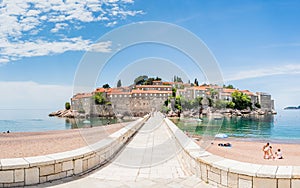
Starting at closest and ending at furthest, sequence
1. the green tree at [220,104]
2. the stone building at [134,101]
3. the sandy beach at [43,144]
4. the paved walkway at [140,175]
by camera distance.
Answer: the paved walkway at [140,175] < the sandy beach at [43,144] < the stone building at [134,101] < the green tree at [220,104]

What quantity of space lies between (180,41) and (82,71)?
16.0ft

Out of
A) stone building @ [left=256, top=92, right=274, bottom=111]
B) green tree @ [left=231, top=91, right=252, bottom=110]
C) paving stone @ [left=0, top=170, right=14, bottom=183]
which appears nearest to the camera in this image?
paving stone @ [left=0, top=170, right=14, bottom=183]

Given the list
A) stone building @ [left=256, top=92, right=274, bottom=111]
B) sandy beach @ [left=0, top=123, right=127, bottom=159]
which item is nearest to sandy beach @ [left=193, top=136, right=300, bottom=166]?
sandy beach @ [left=0, top=123, right=127, bottom=159]

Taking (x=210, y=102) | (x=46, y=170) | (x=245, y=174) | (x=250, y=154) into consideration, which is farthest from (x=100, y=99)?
(x=245, y=174)

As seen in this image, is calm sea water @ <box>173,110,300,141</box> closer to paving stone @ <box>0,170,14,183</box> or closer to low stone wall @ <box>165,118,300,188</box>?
low stone wall @ <box>165,118,300,188</box>

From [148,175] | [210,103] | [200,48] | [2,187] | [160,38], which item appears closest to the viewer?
[2,187]

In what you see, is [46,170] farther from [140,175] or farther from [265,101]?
[265,101]

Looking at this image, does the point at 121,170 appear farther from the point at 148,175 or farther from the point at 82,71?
the point at 82,71

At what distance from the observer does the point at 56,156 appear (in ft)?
14.6

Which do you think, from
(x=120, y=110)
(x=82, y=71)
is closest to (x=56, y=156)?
(x=82, y=71)

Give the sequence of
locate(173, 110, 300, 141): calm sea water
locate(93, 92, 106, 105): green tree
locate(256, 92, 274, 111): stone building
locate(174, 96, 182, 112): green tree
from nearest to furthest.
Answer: locate(173, 110, 300, 141): calm sea water
locate(93, 92, 106, 105): green tree
locate(174, 96, 182, 112): green tree
locate(256, 92, 274, 111): stone building

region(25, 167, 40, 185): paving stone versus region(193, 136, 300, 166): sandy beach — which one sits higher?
region(25, 167, 40, 185): paving stone

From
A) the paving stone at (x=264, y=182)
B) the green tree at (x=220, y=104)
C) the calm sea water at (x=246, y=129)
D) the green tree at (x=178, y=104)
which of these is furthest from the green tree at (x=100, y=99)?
the paving stone at (x=264, y=182)

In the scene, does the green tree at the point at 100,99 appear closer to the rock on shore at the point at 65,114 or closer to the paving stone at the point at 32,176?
the rock on shore at the point at 65,114
